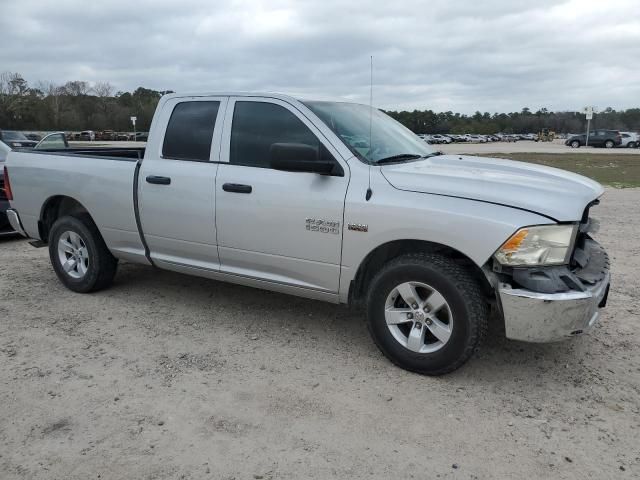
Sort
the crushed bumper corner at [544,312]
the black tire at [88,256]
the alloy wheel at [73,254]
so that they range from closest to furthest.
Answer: the crushed bumper corner at [544,312]
the black tire at [88,256]
the alloy wheel at [73,254]

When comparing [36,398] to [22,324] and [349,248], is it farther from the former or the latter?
[349,248]

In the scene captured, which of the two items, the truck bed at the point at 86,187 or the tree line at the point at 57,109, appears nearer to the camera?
the truck bed at the point at 86,187

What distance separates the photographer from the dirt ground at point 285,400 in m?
2.81

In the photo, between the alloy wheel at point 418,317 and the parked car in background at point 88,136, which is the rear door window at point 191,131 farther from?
the parked car in background at point 88,136

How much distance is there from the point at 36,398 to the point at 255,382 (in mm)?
1358

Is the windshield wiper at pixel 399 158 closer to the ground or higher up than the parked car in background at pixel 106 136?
→ higher up

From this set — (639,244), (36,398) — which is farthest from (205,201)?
(639,244)

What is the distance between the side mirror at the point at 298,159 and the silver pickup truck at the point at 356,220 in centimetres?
1

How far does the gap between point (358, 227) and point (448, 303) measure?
0.78m

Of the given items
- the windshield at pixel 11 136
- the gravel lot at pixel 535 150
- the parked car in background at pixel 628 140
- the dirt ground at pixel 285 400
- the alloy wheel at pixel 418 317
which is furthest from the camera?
the parked car in background at pixel 628 140

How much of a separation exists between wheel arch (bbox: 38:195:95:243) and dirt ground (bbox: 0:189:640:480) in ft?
3.19

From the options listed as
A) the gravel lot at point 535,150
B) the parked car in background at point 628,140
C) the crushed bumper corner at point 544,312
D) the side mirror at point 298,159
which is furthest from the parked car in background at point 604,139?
the side mirror at point 298,159

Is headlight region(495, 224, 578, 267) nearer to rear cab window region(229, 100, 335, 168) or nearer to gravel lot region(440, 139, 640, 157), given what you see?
rear cab window region(229, 100, 335, 168)

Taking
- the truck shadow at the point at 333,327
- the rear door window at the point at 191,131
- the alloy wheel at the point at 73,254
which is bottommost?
the truck shadow at the point at 333,327
